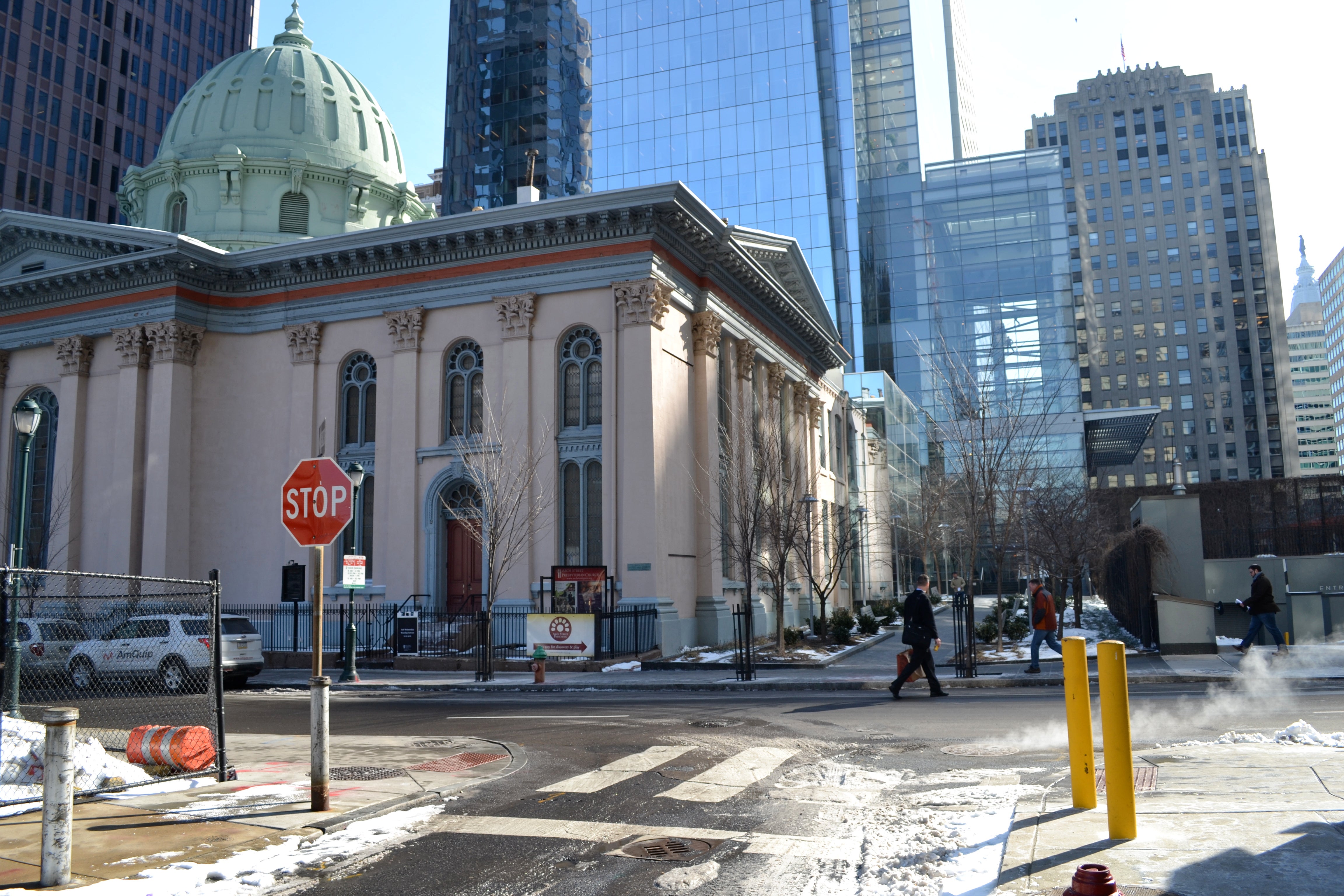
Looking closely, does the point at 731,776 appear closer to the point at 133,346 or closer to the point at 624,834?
the point at 624,834

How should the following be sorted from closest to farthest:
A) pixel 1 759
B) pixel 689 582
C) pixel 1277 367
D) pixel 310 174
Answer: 1. pixel 1 759
2. pixel 689 582
3. pixel 310 174
4. pixel 1277 367

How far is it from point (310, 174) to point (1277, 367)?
126 meters

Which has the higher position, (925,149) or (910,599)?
(925,149)

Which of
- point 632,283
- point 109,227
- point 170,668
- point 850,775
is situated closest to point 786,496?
point 632,283

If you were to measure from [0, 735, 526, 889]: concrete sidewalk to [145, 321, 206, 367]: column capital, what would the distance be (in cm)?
2404

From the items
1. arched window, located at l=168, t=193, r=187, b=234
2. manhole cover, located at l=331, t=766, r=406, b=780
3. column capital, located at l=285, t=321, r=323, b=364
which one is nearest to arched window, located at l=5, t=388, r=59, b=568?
arched window, located at l=168, t=193, r=187, b=234

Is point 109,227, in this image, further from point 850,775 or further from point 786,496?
point 850,775

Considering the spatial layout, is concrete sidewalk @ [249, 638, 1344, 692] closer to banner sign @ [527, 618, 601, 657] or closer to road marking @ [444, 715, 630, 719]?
banner sign @ [527, 618, 601, 657]

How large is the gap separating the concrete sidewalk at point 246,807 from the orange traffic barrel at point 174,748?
331 mm

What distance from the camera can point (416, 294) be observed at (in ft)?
102

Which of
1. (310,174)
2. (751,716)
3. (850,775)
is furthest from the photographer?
(310,174)

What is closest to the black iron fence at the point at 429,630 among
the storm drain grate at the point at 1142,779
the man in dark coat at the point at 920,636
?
the man in dark coat at the point at 920,636

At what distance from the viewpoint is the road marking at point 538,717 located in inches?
574

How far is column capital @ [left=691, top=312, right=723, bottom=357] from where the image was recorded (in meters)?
31.4
